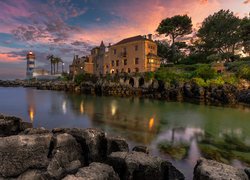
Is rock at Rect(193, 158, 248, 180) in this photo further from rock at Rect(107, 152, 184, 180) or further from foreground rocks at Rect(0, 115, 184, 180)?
foreground rocks at Rect(0, 115, 184, 180)

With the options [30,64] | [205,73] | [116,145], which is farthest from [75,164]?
[30,64]

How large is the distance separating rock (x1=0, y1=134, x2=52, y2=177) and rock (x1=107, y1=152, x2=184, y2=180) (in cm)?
278

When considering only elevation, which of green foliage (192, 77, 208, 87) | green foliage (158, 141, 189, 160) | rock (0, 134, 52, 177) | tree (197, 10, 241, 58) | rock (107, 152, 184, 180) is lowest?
green foliage (158, 141, 189, 160)

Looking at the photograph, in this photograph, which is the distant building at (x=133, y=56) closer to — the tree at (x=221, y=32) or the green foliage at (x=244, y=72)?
Answer: the tree at (x=221, y=32)

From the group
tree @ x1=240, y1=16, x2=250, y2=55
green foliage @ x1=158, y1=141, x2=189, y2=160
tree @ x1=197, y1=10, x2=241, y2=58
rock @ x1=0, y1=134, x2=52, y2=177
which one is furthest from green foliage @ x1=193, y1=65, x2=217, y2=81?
rock @ x1=0, y1=134, x2=52, y2=177

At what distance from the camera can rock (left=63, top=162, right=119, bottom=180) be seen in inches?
227

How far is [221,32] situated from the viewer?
60219 millimetres

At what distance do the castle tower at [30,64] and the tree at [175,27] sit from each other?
383 ft

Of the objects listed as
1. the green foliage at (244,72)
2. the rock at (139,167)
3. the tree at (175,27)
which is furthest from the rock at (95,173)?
the tree at (175,27)

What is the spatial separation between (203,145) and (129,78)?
4255 centimetres

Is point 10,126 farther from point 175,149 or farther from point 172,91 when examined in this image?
point 172,91

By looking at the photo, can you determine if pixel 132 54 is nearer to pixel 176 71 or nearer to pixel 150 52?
pixel 150 52

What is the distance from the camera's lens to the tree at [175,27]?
70731 mm

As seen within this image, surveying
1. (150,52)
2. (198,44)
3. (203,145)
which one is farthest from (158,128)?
(198,44)
